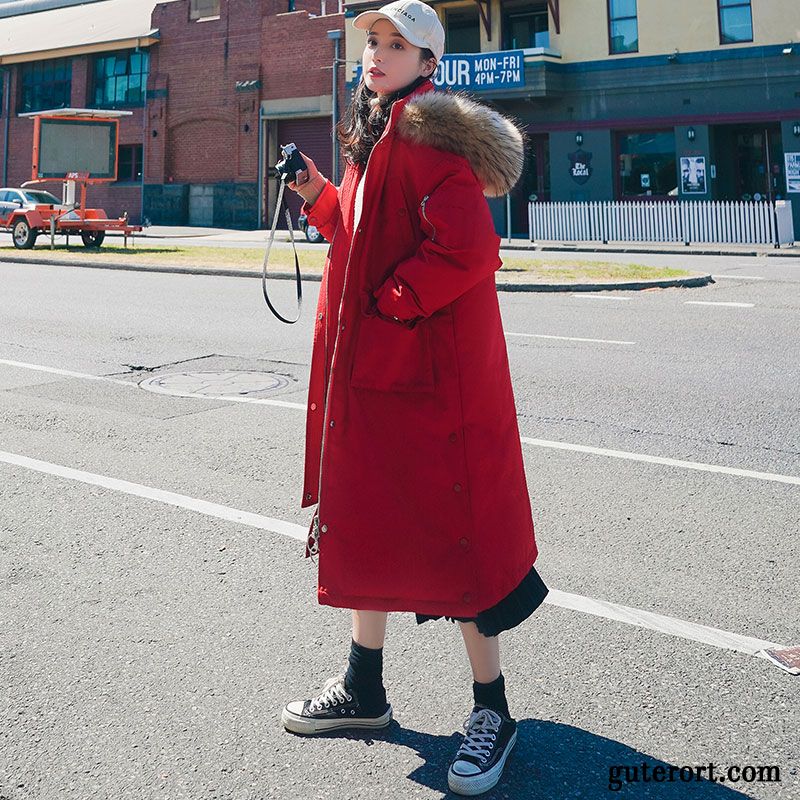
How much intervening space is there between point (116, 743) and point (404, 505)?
1.09 meters

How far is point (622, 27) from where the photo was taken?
3150 cm

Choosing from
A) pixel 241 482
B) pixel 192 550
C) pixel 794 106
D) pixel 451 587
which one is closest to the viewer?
pixel 451 587

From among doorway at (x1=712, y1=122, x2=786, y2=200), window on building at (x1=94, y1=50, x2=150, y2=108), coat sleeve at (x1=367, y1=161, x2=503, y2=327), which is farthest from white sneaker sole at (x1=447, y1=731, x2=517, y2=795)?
window on building at (x1=94, y1=50, x2=150, y2=108)

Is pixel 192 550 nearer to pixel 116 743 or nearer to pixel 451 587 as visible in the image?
pixel 116 743

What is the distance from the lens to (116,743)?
2.94 metres

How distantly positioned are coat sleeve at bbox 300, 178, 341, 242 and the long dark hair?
0.15 m

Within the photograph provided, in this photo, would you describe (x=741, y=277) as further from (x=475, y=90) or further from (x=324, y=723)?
(x=475, y=90)

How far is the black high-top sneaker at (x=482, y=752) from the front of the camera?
9.00 ft

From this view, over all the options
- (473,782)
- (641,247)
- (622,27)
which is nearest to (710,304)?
(473,782)

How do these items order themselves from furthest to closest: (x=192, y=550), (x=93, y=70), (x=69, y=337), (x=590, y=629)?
(x=93, y=70) < (x=69, y=337) < (x=192, y=550) < (x=590, y=629)

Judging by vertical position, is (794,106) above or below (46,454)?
above

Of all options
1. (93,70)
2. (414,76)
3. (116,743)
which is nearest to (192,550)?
(116,743)

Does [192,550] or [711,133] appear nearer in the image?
[192,550]

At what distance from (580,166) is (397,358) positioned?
1208 inches
